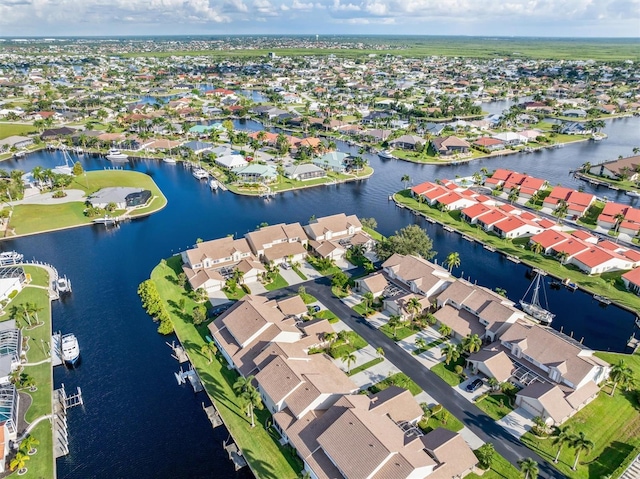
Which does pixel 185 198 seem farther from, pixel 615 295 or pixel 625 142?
pixel 625 142

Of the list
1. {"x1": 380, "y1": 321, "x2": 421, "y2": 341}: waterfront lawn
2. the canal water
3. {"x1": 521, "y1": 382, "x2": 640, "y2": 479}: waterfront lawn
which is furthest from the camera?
{"x1": 380, "y1": 321, "x2": 421, "y2": 341}: waterfront lawn

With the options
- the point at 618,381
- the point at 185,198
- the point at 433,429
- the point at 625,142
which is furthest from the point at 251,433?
the point at 625,142

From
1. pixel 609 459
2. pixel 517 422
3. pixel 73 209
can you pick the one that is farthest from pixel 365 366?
pixel 73 209

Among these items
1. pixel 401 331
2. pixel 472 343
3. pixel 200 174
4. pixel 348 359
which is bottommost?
pixel 200 174

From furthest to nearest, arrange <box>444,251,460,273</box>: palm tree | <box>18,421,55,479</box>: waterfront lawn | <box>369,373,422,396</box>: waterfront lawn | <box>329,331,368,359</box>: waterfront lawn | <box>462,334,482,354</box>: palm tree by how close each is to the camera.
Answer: <box>444,251,460,273</box>: palm tree, <box>329,331,368,359</box>: waterfront lawn, <box>462,334,482,354</box>: palm tree, <box>369,373,422,396</box>: waterfront lawn, <box>18,421,55,479</box>: waterfront lawn

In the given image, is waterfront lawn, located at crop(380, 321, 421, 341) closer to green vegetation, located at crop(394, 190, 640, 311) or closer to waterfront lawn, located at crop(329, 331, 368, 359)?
waterfront lawn, located at crop(329, 331, 368, 359)

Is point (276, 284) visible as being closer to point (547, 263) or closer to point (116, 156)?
point (547, 263)

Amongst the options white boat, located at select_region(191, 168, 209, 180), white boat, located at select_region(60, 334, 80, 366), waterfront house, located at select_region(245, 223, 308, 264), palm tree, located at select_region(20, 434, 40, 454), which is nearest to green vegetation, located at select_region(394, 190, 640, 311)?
waterfront house, located at select_region(245, 223, 308, 264)

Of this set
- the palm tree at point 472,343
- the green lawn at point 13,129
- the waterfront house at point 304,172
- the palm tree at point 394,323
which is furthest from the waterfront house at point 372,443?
the green lawn at point 13,129

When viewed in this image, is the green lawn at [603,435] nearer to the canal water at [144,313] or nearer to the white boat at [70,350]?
the canal water at [144,313]
